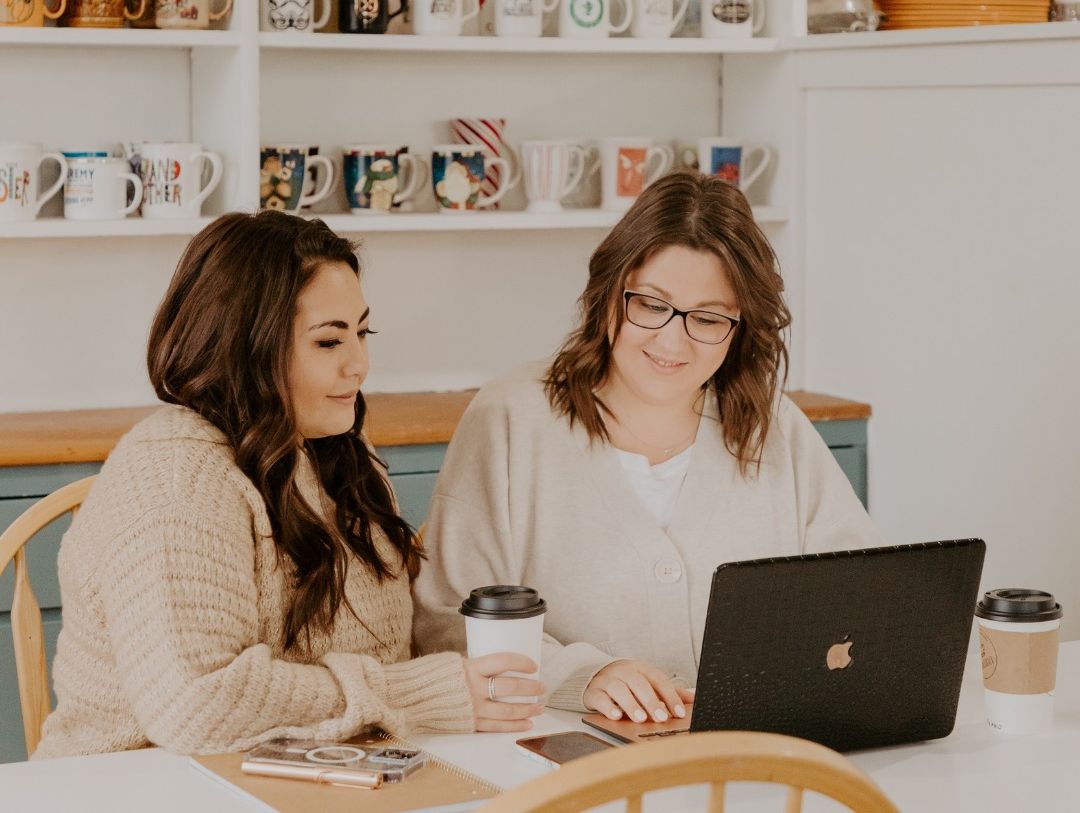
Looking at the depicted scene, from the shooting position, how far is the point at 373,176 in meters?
2.99

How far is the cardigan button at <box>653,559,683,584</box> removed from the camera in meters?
1.92

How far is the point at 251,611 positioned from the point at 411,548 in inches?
11.8

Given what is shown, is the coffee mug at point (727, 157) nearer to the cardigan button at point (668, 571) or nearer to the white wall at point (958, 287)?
the white wall at point (958, 287)

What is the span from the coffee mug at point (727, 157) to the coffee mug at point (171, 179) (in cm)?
97

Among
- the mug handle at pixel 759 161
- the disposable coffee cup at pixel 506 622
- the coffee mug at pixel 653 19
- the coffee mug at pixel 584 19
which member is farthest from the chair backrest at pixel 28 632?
the mug handle at pixel 759 161

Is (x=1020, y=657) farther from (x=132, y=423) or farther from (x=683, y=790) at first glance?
(x=132, y=423)

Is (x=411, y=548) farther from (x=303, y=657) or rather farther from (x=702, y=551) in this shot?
(x=702, y=551)

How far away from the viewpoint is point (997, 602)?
1592 millimetres

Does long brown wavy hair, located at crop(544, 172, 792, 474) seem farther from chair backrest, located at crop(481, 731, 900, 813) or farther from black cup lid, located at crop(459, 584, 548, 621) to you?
chair backrest, located at crop(481, 731, 900, 813)

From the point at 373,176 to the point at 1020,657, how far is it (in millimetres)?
1714

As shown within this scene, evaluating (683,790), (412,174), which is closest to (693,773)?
(683,790)

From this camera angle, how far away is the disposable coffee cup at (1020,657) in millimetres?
1590

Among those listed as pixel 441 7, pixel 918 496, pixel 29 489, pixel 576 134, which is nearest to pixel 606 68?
pixel 576 134

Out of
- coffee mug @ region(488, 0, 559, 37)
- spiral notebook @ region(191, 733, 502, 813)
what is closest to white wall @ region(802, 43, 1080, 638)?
coffee mug @ region(488, 0, 559, 37)
